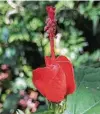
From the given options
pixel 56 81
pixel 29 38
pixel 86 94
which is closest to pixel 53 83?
pixel 56 81

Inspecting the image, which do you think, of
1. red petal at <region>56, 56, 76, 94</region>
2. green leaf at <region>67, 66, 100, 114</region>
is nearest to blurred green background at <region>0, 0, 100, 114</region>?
green leaf at <region>67, 66, 100, 114</region>

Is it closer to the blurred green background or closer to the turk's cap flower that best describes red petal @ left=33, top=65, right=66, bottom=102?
the turk's cap flower

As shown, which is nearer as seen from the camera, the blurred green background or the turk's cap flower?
the turk's cap flower

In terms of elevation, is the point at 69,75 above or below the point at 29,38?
above

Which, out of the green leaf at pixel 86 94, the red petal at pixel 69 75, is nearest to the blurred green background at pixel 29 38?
the green leaf at pixel 86 94

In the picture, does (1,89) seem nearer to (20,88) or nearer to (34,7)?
(20,88)

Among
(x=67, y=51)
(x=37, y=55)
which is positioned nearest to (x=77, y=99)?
(x=67, y=51)

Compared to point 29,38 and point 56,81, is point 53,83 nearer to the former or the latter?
point 56,81

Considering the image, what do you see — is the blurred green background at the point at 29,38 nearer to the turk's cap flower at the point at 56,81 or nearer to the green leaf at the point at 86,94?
the green leaf at the point at 86,94
